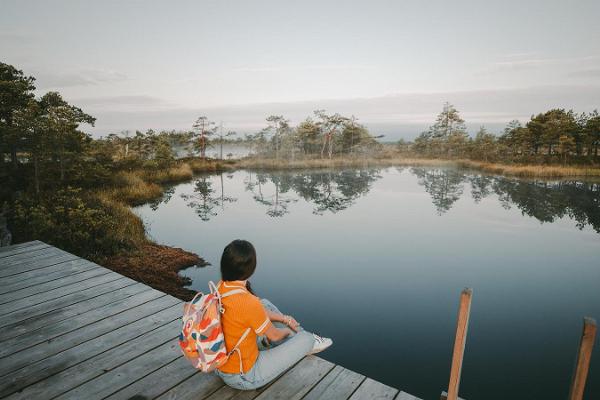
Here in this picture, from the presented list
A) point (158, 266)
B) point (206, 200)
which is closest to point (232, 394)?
point (158, 266)

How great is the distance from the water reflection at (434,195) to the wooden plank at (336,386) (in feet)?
35.8

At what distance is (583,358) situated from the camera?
4.73 feet

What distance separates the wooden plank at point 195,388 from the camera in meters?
2.24

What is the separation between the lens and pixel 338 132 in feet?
148

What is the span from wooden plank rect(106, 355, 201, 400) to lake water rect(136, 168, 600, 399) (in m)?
2.50

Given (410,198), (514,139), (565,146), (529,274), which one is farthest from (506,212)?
(514,139)

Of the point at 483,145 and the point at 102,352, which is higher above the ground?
the point at 483,145

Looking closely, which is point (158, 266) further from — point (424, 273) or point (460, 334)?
point (460, 334)

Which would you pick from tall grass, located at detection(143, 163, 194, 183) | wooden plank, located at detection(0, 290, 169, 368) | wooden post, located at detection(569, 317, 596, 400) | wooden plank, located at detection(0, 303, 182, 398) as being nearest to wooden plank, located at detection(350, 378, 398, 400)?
wooden post, located at detection(569, 317, 596, 400)

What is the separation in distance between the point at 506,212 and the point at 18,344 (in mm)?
16235

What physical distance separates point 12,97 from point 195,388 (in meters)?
15.1

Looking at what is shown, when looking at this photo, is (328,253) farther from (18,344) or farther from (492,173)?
(492,173)

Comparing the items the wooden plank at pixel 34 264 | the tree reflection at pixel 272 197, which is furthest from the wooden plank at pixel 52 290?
the tree reflection at pixel 272 197

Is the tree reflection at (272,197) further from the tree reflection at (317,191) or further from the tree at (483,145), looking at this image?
the tree at (483,145)
